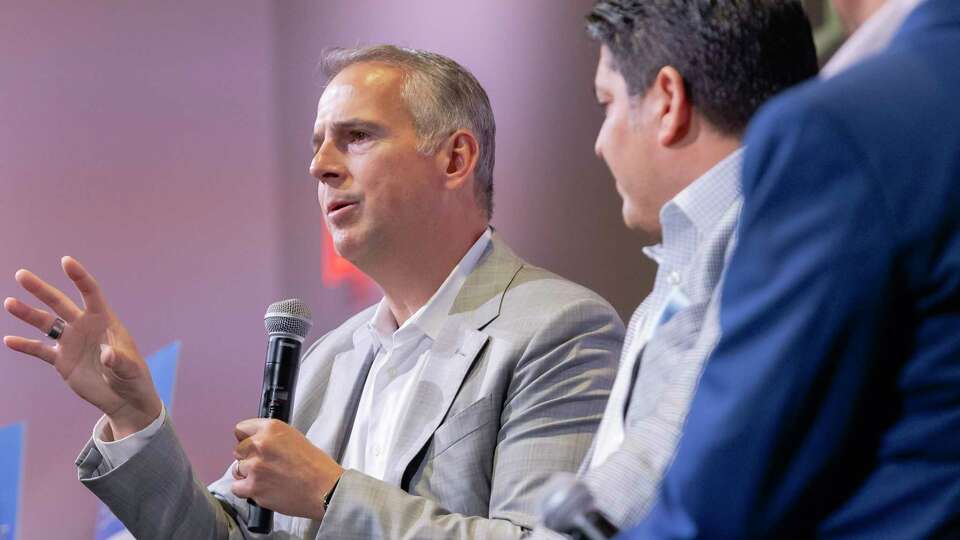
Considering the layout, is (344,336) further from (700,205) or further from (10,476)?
Result: (700,205)

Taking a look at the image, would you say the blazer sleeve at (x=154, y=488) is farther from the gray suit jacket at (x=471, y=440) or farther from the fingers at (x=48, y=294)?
the fingers at (x=48, y=294)

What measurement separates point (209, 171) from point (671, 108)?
2004mm

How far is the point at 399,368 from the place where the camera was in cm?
215

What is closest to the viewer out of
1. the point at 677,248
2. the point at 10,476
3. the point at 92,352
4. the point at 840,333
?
the point at 840,333

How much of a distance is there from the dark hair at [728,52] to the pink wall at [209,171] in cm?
114

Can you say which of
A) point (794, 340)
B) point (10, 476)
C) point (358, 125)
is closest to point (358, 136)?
point (358, 125)

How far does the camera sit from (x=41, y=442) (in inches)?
109

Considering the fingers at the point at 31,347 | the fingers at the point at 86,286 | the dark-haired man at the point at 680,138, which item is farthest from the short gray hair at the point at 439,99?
the dark-haired man at the point at 680,138

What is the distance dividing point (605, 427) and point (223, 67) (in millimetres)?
2080

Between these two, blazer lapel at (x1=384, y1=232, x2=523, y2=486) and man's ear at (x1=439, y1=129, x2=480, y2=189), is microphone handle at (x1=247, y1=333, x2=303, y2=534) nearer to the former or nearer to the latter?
blazer lapel at (x1=384, y1=232, x2=523, y2=486)

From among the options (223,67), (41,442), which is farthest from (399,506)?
(223,67)

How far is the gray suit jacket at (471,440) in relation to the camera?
1.78 meters

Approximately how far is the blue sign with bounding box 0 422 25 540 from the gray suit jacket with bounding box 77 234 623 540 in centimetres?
78

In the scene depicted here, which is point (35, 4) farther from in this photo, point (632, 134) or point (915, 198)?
point (915, 198)
